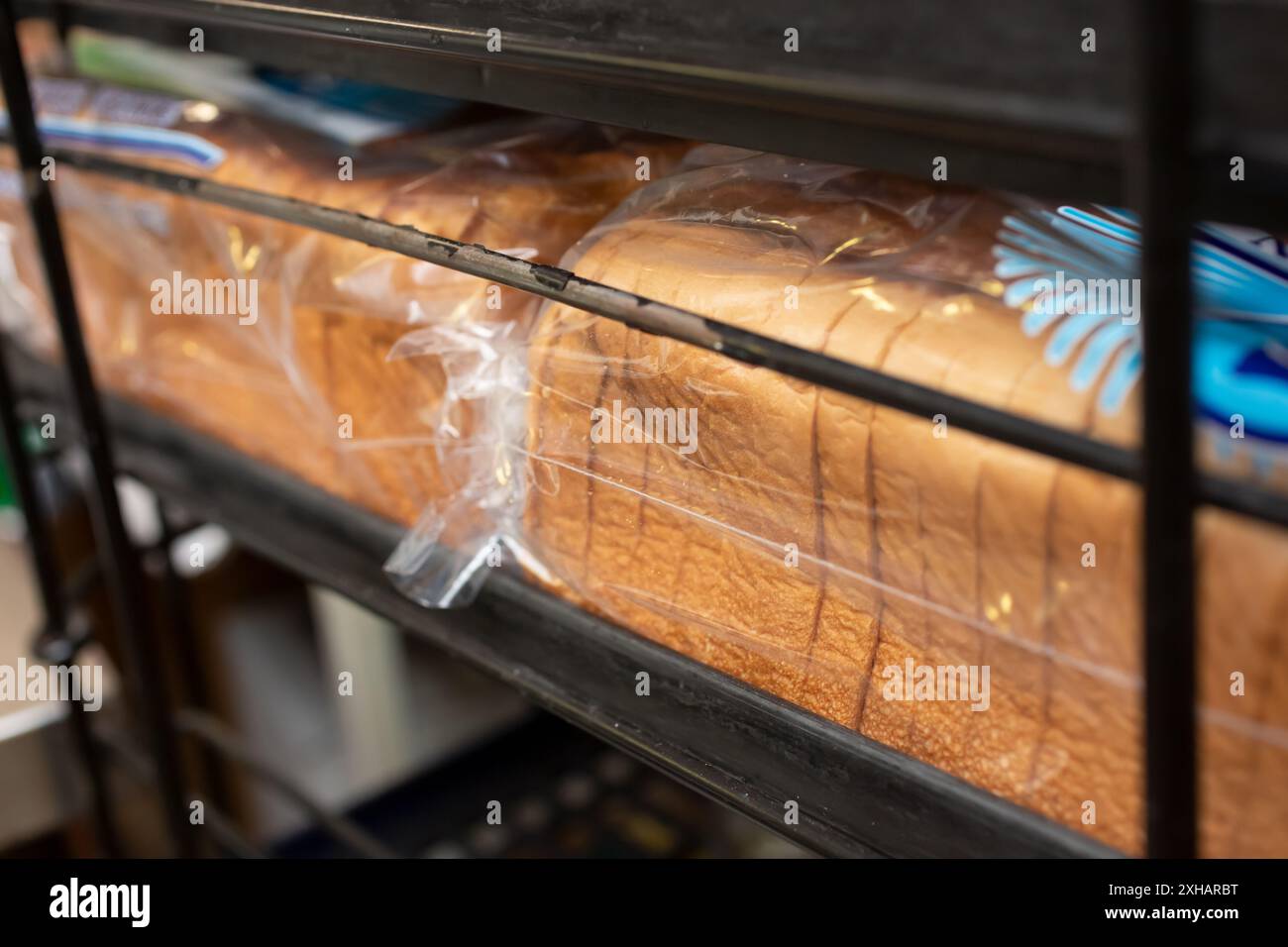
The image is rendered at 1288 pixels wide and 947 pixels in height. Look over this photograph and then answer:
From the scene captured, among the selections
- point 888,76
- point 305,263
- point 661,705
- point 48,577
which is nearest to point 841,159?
point 888,76

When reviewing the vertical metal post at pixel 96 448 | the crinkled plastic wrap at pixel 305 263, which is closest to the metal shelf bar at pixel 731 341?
the crinkled plastic wrap at pixel 305 263

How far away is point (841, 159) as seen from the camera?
590 mm

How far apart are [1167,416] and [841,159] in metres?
0.22

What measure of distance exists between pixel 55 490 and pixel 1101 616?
1865mm

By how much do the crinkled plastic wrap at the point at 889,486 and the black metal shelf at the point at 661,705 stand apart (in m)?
0.02

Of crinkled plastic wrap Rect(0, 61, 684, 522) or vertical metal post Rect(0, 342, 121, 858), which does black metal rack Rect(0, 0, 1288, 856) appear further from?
vertical metal post Rect(0, 342, 121, 858)

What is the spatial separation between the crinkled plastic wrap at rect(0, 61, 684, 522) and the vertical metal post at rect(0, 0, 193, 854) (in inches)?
3.7

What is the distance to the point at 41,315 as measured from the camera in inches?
52.9

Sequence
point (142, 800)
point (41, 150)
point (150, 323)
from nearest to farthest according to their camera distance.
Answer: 1. point (41, 150)
2. point (150, 323)
3. point (142, 800)

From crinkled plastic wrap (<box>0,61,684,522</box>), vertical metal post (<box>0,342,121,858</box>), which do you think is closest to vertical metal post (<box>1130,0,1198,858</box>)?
crinkled plastic wrap (<box>0,61,684,522</box>)

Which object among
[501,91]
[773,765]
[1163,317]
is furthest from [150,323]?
[1163,317]

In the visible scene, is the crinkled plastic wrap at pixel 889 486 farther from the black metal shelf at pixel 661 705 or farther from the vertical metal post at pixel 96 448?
the vertical metal post at pixel 96 448

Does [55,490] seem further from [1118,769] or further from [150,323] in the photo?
[1118,769]

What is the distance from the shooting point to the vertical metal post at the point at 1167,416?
0.41 meters
